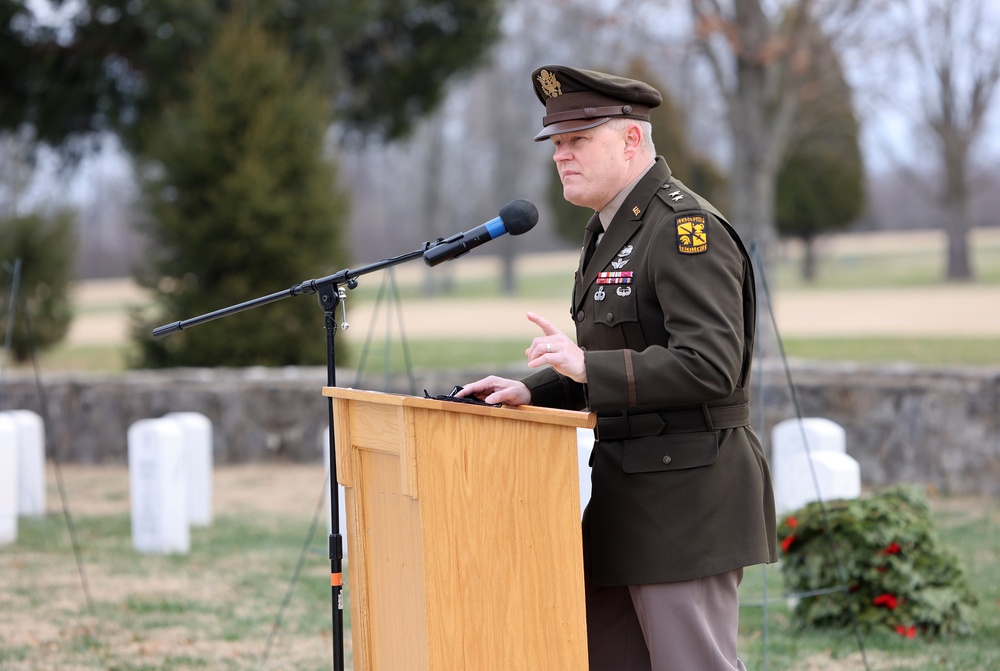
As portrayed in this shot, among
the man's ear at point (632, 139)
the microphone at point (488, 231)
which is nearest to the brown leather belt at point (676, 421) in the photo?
the microphone at point (488, 231)

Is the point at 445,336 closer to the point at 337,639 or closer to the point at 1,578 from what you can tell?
the point at 1,578

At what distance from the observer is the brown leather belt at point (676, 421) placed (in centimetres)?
295

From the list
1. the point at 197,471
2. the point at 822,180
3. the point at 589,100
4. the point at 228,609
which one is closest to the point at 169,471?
the point at 197,471

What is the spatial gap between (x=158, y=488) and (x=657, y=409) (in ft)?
17.9

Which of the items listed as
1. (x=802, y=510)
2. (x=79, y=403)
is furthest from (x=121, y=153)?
(x=802, y=510)

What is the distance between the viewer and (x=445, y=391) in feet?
37.0

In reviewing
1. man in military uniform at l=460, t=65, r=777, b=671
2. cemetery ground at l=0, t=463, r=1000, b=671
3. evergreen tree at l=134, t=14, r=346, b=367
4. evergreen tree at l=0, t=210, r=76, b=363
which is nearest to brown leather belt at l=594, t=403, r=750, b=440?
man in military uniform at l=460, t=65, r=777, b=671

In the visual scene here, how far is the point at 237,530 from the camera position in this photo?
28.2 feet

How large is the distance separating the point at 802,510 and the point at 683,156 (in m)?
Result: 29.7

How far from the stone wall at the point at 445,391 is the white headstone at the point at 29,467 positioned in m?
0.17

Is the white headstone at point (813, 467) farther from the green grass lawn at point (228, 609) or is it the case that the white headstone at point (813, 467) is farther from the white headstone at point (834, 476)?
the green grass lawn at point (228, 609)

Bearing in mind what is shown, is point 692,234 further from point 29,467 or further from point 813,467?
point 29,467

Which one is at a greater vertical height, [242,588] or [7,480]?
[7,480]

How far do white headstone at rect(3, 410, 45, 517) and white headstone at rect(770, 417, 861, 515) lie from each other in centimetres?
555
